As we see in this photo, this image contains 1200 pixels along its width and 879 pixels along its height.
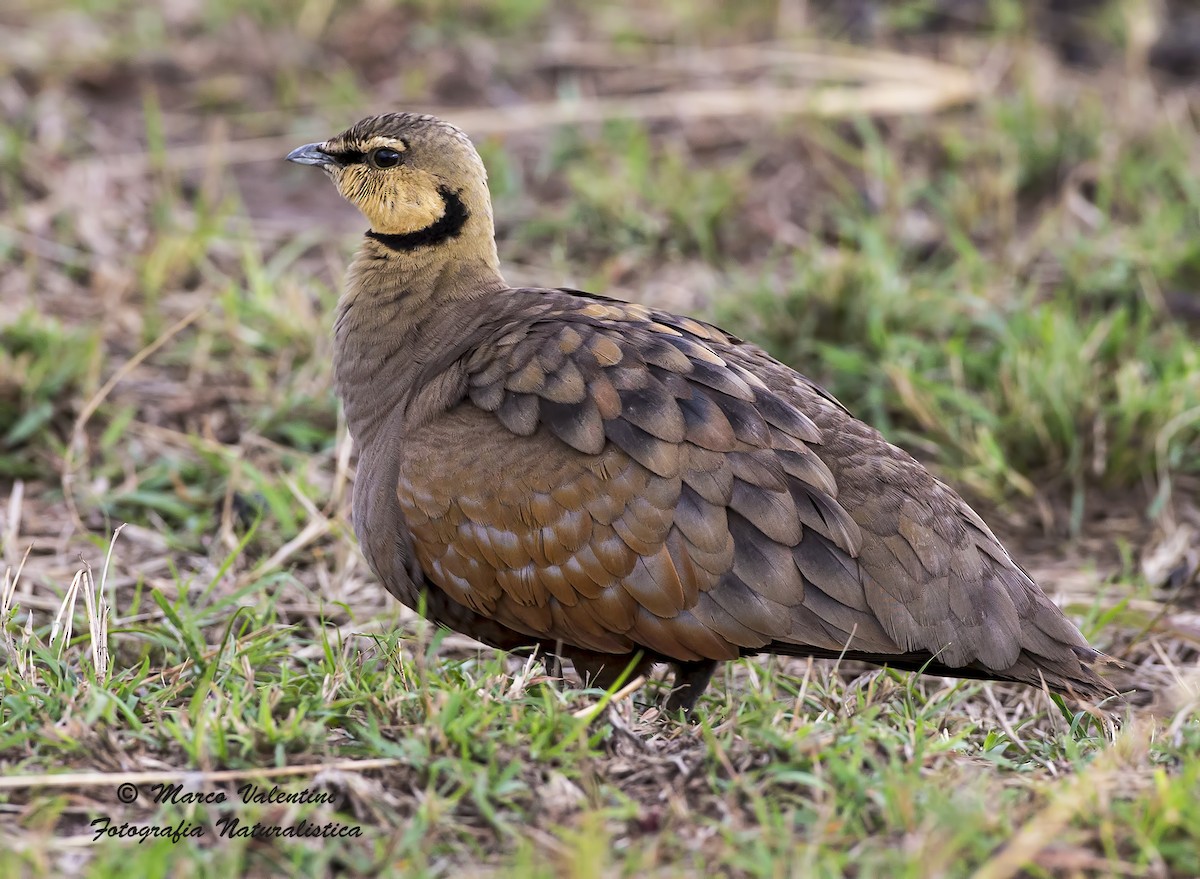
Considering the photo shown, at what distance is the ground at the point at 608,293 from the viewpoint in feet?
10.4

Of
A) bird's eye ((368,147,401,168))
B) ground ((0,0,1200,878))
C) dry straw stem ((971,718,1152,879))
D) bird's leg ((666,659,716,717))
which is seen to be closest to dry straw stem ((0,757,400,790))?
ground ((0,0,1200,878))

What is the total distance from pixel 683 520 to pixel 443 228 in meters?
1.42

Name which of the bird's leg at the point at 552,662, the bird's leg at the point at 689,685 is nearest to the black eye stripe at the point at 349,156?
the bird's leg at the point at 552,662

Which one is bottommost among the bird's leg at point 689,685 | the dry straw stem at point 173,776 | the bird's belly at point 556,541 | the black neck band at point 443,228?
the bird's leg at point 689,685

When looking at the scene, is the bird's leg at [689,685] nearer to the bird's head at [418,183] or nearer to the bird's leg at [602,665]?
the bird's leg at [602,665]

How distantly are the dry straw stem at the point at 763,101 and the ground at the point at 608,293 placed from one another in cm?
3

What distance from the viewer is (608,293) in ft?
21.7

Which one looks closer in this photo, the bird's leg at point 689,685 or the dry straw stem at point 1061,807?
the dry straw stem at point 1061,807

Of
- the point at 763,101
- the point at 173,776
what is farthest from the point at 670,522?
A: the point at 763,101

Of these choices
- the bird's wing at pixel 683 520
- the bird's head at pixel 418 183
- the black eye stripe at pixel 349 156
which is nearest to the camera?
the bird's wing at pixel 683 520

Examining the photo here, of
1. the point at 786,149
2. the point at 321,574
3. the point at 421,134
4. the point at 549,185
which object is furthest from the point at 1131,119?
the point at 321,574

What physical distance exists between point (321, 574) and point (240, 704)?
1512 millimetres

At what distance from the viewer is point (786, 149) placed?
7.86 m

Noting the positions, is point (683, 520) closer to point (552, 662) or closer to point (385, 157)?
point (552, 662)
